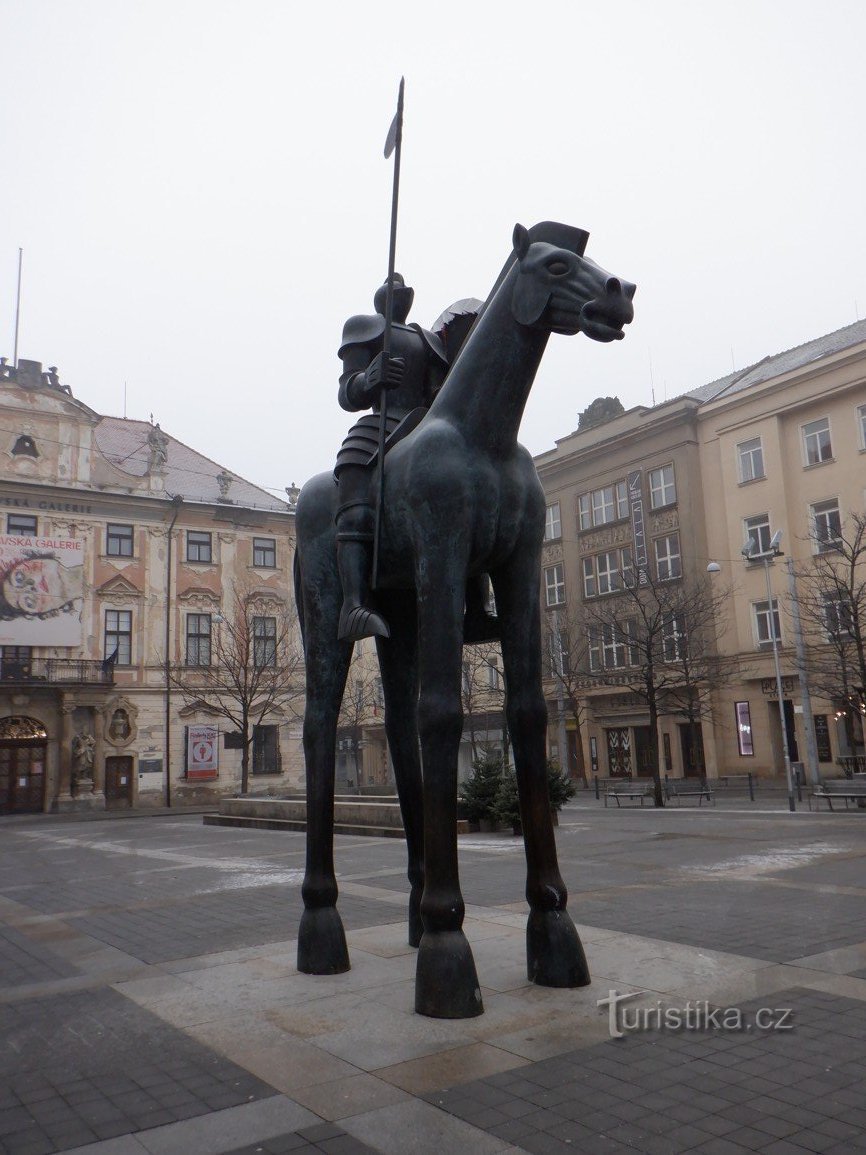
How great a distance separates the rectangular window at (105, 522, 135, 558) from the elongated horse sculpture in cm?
3681

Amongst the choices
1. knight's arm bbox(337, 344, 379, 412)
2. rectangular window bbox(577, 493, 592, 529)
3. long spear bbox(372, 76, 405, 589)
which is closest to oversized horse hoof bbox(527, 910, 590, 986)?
long spear bbox(372, 76, 405, 589)

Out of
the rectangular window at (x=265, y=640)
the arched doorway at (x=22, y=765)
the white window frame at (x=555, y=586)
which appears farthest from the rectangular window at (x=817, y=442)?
the arched doorway at (x=22, y=765)

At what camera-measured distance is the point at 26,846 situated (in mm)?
20109

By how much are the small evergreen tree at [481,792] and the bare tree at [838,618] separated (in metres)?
9.65

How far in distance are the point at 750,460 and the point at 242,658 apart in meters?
22.5

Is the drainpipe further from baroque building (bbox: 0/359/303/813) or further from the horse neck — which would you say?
the horse neck

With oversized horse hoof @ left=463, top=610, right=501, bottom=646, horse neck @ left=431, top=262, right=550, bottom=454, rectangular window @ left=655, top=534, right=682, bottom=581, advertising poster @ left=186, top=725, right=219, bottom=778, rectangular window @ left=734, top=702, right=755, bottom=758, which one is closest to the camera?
horse neck @ left=431, top=262, right=550, bottom=454

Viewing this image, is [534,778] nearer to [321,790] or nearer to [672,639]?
[321,790]

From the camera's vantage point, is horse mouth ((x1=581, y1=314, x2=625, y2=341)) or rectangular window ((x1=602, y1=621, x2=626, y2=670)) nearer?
horse mouth ((x1=581, y1=314, x2=625, y2=341))

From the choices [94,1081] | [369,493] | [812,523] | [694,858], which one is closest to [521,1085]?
[94,1081]

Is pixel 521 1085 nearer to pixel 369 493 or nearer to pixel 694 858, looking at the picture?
pixel 369 493

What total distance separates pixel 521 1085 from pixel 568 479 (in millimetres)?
44253

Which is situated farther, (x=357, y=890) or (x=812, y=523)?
(x=812, y=523)

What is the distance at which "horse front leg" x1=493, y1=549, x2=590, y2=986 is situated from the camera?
16.9 feet
